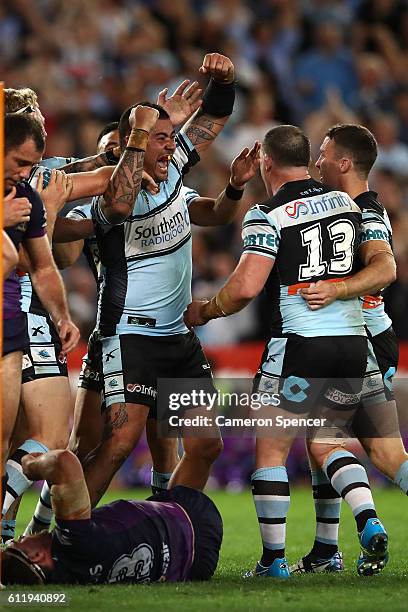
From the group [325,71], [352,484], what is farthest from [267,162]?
[325,71]

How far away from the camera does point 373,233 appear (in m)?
6.94

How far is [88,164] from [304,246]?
5.27 ft

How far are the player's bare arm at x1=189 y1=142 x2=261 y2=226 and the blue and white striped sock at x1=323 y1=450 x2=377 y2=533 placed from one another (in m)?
1.75

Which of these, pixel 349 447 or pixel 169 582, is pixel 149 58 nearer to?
pixel 349 447

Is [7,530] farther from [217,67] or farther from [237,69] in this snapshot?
[237,69]

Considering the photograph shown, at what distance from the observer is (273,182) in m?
6.98

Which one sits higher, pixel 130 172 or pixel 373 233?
pixel 130 172

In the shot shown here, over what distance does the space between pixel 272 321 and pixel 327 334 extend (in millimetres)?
336

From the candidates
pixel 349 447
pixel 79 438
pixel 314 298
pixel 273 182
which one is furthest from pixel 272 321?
pixel 349 447

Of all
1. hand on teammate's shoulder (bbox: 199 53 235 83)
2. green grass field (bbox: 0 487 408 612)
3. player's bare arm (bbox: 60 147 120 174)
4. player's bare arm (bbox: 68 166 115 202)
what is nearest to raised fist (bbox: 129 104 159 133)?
player's bare arm (bbox: 68 166 115 202)

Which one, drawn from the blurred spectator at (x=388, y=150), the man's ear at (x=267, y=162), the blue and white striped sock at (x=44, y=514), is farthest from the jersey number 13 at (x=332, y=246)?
the blurred spectator at (x=388, y=150)

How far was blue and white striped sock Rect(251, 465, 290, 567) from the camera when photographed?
6.55 meters

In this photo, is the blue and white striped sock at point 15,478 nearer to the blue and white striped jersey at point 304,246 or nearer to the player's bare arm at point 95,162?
the blue and white striped jersey at point 304,246

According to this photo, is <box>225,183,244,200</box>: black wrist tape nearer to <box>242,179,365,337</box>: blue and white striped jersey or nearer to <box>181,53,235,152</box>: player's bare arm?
<box>181,53,235,152</box>: player's bare arm
